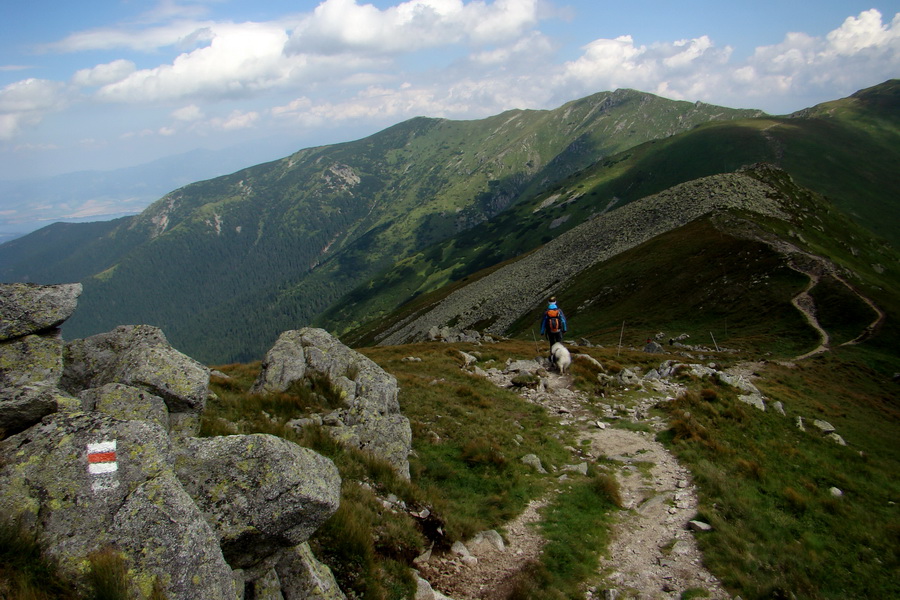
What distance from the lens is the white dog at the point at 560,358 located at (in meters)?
28.6

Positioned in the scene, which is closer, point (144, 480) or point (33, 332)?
point (144, 480)

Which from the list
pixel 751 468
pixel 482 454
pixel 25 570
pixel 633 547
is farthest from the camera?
pixel 751 468

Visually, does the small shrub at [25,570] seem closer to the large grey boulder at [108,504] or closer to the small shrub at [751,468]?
the large grey boulder at [108,504]

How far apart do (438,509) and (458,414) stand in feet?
28.6

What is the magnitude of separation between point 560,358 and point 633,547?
56.2 ft

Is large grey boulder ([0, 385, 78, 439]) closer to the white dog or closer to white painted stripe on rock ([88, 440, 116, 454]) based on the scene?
white painted stripe on rock ([88, 440, 116, 454])

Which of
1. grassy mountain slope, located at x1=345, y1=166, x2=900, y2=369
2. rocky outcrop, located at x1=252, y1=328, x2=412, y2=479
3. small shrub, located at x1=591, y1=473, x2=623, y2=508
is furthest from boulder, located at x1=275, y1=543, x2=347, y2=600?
grassy mountain slope, located at x1=345, y1=166, x2=900, y2=369

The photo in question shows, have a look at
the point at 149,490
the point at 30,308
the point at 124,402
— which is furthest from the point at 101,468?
the point at 30,308

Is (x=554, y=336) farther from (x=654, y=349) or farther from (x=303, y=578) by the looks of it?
(x=303, y=578)

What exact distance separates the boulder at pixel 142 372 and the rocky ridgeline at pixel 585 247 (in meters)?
69.9

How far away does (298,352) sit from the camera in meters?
20.6

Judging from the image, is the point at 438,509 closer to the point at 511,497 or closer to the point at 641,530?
the point at 511,497

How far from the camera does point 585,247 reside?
104812mm

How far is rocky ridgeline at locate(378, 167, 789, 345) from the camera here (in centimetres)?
8694
